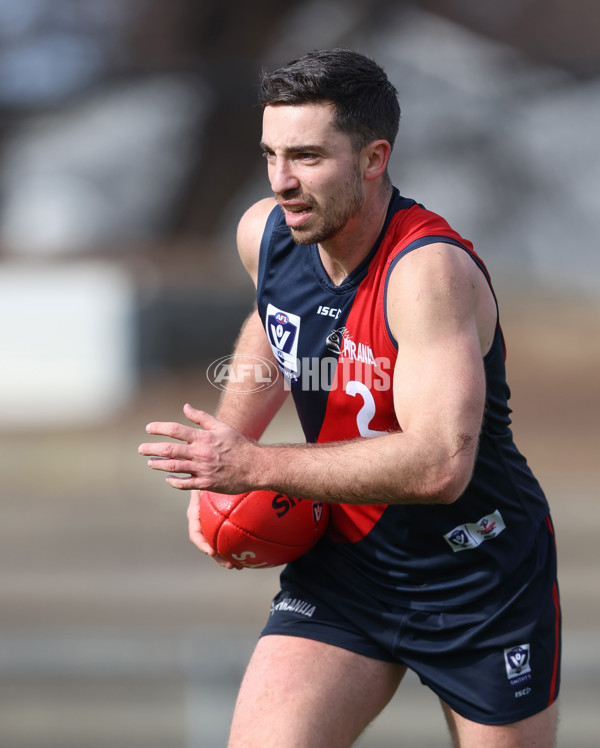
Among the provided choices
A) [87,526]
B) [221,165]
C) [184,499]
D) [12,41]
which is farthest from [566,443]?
[12,41]

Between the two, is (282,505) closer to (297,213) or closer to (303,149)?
(297,213)

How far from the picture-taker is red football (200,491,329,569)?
12.0 ft

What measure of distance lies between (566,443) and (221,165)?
923 centimetres

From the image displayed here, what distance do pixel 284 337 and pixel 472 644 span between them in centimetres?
118

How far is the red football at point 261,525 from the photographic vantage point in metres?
3.67

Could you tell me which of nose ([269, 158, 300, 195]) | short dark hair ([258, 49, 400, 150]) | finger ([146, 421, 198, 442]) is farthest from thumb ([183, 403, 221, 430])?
short dark hair ([258, 49, 400, 150])

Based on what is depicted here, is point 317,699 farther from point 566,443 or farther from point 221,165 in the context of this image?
point 221,165

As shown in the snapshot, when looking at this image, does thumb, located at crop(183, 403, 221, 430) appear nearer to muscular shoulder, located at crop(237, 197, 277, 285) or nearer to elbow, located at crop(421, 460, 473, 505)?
elbow, located at crop(421, 460, 473, 505)

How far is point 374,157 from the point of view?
338 centimetres

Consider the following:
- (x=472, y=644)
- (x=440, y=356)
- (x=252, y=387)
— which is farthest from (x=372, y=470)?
(x=252, y=387)

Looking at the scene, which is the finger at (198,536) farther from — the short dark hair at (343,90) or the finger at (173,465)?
the short dark hair at (343,90)

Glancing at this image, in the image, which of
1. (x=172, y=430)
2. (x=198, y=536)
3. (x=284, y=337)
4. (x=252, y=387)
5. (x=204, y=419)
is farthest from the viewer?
(x=252, y=387)

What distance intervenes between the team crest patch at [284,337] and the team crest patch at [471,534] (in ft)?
2.43

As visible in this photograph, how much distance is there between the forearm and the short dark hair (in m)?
0.94
